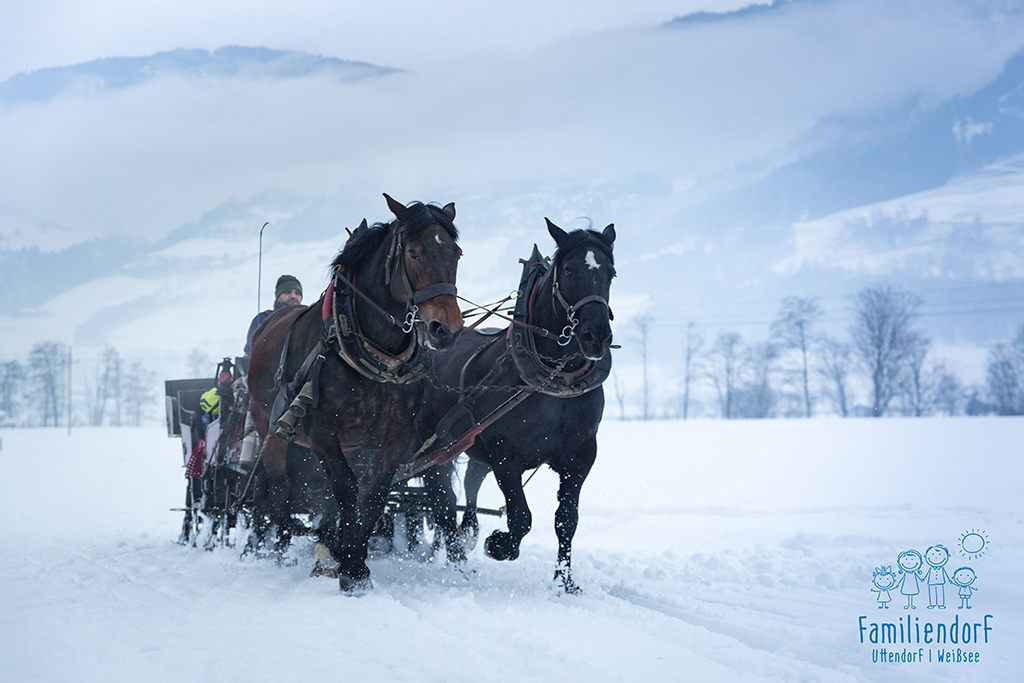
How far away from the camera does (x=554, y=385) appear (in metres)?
5.28

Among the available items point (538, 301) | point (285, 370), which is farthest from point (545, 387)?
point (285, 370)

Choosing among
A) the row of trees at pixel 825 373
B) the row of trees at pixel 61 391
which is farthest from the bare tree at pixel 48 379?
the row of trees at pixel 825 373

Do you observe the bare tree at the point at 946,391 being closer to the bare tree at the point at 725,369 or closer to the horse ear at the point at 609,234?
the bare tree at the point at 725,369

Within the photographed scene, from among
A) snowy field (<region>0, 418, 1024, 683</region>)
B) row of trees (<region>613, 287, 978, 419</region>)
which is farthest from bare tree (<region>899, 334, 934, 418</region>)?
snowy field (<region>0, 418, 1024, 683</region>)

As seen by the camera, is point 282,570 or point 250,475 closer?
point 282,570

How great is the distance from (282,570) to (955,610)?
15.6ft

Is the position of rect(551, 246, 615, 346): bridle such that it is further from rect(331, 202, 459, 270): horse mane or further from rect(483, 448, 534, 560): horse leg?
rect(483, 448, 534, 560): horse leg

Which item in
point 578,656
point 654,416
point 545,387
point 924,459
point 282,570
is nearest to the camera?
point 578,656

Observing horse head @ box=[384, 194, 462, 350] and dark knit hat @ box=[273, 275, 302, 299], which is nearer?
horse head @ box=[384, 194, 462, 350]

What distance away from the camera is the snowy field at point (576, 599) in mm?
3566

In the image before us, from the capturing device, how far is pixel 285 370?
18.1 ft

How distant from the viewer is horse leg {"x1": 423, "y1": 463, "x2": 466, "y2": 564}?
6355 mm

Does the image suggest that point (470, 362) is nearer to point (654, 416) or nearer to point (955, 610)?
point (955, 610)

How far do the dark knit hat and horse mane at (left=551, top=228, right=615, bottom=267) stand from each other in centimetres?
377
